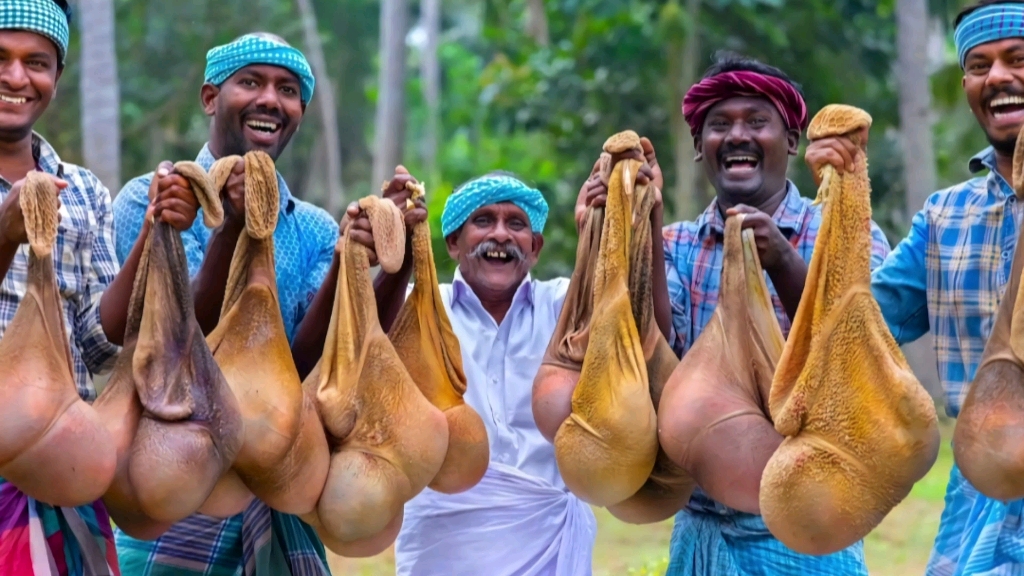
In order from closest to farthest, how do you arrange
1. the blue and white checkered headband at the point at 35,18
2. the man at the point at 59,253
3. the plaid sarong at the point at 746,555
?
the man at the point at 59,253 < the blue and white checkered headband at the point at 35,18 < the plaid sarong at the point at 746,555

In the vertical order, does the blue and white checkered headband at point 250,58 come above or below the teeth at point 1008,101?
above

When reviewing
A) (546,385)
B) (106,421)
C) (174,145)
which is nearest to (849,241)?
(546,385)

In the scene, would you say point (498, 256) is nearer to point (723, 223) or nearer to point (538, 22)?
point (723, 223)

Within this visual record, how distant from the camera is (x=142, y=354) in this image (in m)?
2.94

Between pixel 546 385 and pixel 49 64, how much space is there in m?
1.54

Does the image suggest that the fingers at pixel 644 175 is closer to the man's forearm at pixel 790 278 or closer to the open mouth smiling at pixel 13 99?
the man's forearm at pixel 790 278

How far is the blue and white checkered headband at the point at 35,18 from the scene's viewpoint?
310 cm

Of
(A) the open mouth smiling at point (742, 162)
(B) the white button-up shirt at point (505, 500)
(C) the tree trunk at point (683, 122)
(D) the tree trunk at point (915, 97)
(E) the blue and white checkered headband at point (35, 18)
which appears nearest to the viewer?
(E) the blue and white checkered headband at point (35, 18)

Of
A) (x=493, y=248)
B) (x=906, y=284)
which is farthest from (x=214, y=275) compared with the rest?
(x=906, y=284)

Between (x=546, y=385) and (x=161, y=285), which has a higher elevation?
(x=161, y=285)

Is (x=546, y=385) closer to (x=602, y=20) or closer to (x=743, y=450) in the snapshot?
(x=743, y=450)

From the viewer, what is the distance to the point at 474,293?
417 centimetres

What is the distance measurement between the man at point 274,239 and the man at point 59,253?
A: 0.90 ft

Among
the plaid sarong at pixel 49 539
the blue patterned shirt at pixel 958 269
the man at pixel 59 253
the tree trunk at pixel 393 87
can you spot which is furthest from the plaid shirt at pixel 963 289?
the tree trunk at pixel 393 87
